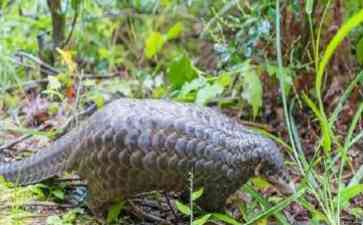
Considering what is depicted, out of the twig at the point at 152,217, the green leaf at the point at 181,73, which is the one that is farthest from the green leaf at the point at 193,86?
the twig at the point at 152,217

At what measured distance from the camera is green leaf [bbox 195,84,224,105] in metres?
2.77

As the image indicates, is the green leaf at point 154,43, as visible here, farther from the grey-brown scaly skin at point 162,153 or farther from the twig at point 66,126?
the grey-brown scaly skin at point 162,153

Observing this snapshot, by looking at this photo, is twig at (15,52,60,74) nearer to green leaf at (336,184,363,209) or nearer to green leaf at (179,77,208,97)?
green leaf at (179,77,208,97)

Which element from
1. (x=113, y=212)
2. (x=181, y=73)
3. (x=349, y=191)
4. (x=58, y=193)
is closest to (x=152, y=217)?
(x=113, y=212)

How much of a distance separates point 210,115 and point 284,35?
971mm

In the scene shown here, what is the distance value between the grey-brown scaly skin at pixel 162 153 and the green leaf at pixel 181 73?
835 millimetres

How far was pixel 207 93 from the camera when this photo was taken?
9.20ft

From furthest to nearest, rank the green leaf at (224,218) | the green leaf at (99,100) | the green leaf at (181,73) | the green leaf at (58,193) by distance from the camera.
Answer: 1. the green leaf at (181,73)
2. the green leaf at (99,100)
3. the green leaf at (58,193)
4. the green leaf at (224,218)

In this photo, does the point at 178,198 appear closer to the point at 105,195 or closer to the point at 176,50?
the point at 105,195

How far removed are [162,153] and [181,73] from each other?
105cm

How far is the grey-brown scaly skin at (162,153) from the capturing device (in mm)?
2086

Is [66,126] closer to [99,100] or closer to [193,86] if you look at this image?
[99,100]

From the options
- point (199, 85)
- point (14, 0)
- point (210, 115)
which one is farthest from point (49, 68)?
point (210, 115)

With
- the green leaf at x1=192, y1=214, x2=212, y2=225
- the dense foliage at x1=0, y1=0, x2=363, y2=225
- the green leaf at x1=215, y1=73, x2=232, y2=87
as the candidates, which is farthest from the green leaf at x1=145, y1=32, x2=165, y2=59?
the green leaf at x1=192, y1=214, x2=212, y2=225
